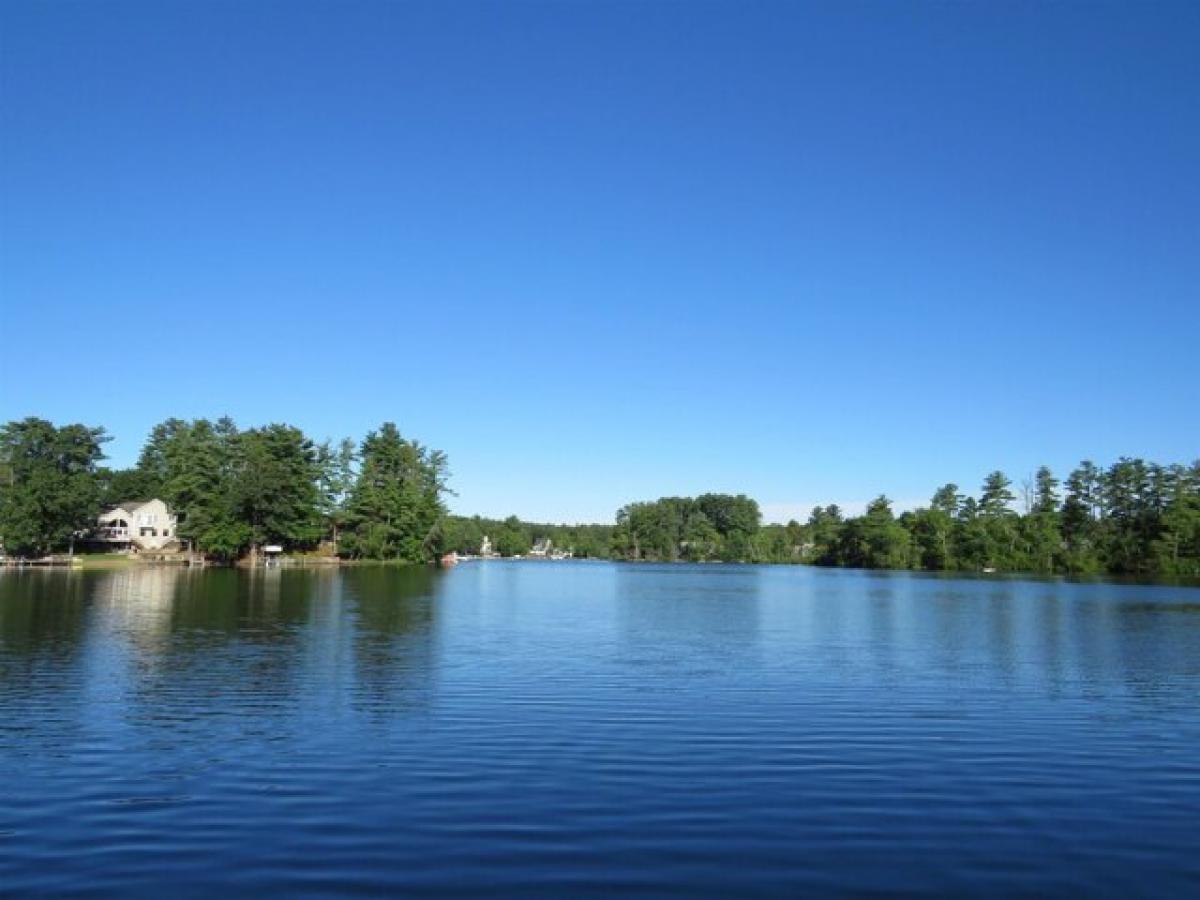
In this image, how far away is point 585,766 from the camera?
50.7 ft

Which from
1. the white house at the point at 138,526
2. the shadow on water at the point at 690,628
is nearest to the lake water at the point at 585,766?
the shadow on water at the point at 690,628

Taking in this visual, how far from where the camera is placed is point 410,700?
21.5 metres

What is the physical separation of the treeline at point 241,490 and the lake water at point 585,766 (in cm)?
7153

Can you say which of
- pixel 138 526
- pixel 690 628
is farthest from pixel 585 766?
pixel 138 526

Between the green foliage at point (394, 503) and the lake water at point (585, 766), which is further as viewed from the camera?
the green foliage at point (394, 503)

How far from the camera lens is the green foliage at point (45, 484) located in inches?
3713

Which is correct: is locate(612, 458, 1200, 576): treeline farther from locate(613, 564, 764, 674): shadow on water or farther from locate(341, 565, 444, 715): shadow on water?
locate(341, 565, 444, 715): shadow on water

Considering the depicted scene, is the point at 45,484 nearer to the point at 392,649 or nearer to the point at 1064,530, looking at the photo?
the point at 392,649

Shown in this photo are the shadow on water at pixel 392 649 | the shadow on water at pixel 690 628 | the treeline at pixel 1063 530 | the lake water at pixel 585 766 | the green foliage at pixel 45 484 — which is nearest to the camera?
the lake water at pixel 585 766

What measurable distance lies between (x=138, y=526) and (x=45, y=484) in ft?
130

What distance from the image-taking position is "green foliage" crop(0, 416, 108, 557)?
94.3 meters

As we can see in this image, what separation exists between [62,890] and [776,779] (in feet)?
32.1

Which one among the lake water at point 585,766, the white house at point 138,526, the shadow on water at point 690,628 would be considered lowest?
the shadow on water at point 690,628

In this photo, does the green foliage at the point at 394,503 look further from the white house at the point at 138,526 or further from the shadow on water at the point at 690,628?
the shadow on water at the point at 690,628
